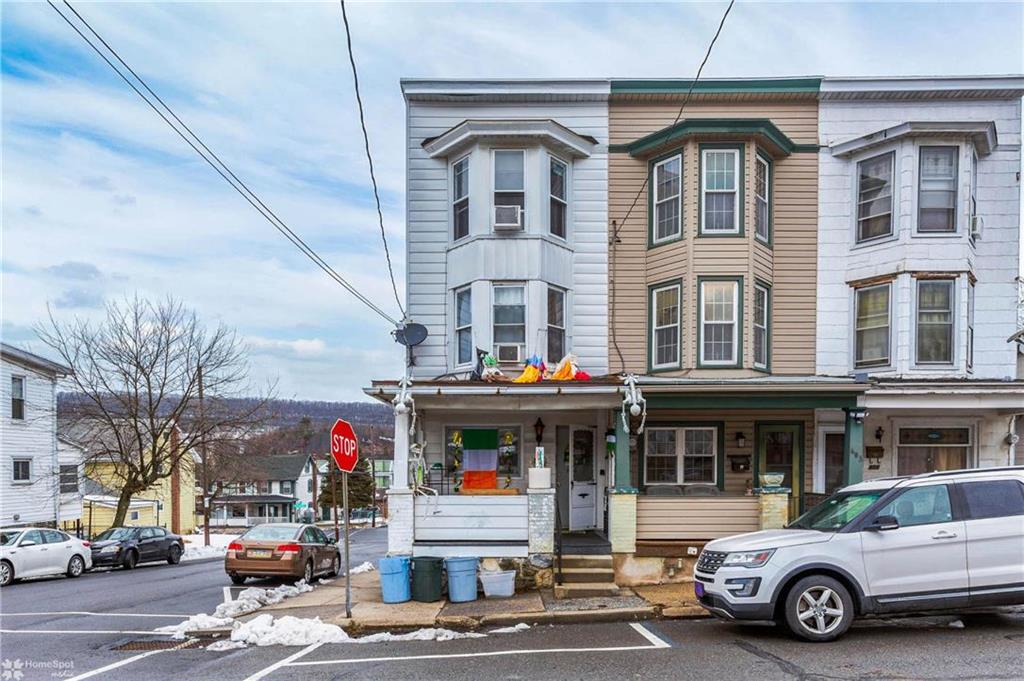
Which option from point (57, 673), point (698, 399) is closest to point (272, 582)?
point (57, 673)

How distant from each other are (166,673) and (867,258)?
1402cm

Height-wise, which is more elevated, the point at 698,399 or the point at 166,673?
the point at 698,399

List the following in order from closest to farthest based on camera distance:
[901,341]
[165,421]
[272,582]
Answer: [901,341] → [272,582] → [165,421]

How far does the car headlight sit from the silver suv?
12 mm

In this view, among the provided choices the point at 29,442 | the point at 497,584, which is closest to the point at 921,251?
the point at 497,584

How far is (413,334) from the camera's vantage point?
14.3 meters

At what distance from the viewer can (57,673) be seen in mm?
7672

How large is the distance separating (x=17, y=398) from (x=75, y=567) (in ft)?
40.3

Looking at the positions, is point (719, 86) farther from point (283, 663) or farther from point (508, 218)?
point (283, 663)

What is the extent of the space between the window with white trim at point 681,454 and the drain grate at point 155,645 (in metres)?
8.84

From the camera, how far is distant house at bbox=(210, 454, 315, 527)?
2899 inches

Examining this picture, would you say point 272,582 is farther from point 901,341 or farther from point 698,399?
point 901,341

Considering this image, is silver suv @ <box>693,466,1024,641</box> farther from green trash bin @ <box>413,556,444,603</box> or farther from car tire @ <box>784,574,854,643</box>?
green trash bin @ <box>413,556,444,603</box>

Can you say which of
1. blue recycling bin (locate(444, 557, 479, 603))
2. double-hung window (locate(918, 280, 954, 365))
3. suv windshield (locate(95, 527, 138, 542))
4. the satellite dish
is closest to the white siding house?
double-hung window (locate(918, 280, 954, 365))
